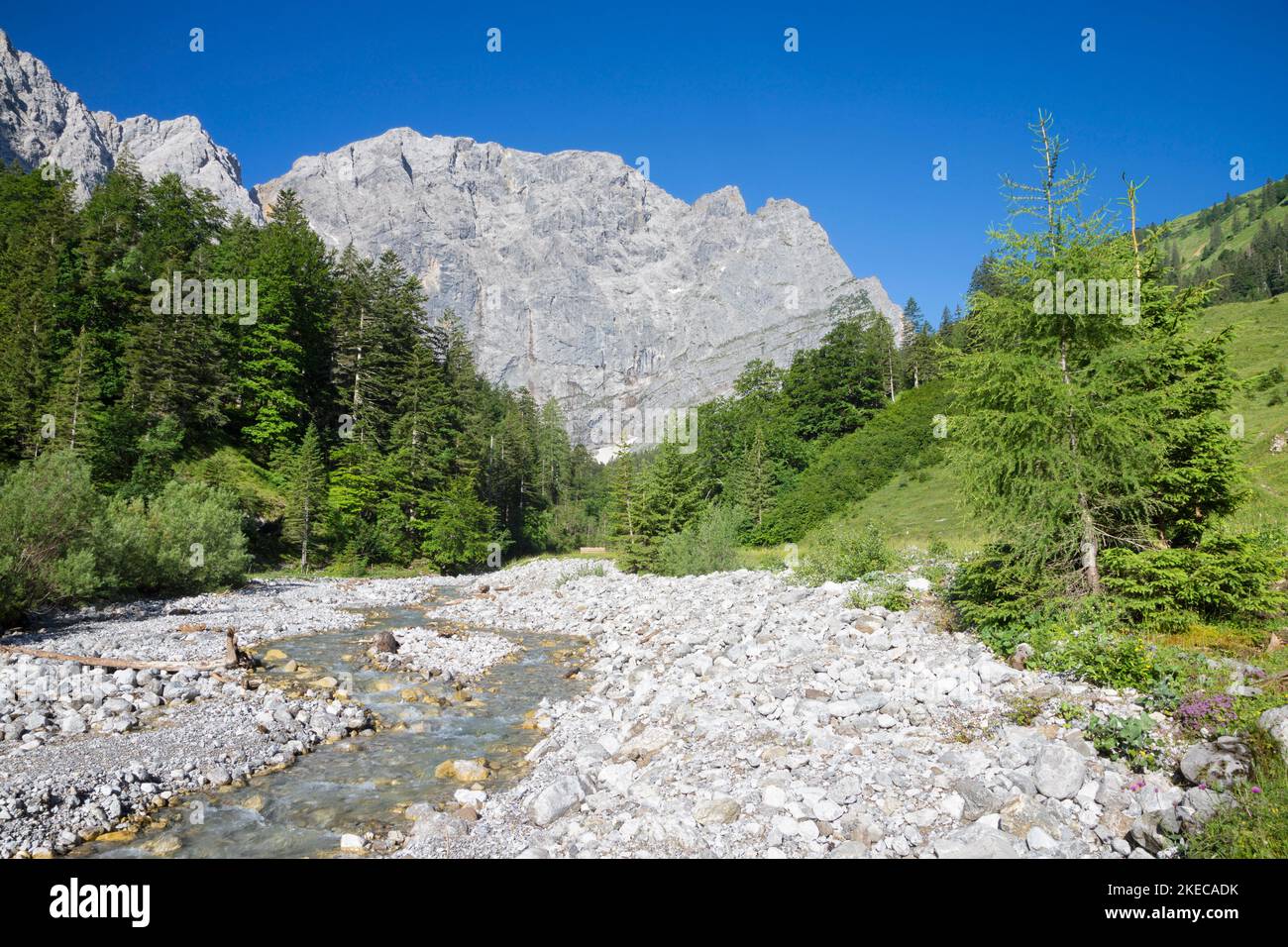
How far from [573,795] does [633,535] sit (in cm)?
2626

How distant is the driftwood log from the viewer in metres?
11.6

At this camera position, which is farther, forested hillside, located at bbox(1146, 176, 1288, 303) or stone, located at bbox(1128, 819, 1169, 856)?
forested hillside, located at bbox(1146, 176, 1288, 303)

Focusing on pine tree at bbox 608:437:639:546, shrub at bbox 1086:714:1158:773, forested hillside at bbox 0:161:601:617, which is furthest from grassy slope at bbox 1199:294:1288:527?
forested hillside at bbox 0:161:601:617

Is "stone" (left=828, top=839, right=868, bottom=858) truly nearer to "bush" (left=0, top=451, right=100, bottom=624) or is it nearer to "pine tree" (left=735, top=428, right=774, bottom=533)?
"bush" (left=0, top=451, right=100, bottom=624)

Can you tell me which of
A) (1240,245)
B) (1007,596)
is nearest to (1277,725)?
(1007,596)

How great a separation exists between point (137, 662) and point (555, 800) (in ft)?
32.5

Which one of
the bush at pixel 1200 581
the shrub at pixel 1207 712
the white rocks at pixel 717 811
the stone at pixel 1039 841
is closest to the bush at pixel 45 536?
the white rocks at pixel 717 811

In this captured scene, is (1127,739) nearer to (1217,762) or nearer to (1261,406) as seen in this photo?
(1217,762)

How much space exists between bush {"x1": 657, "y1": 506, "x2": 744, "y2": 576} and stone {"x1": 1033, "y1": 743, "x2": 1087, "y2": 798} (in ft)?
63.3

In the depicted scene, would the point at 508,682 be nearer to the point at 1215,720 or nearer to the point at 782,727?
the point at 782,727

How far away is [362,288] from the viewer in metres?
46.4

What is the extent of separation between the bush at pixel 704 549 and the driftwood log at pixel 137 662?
16314 mm

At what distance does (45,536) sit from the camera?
16.1m

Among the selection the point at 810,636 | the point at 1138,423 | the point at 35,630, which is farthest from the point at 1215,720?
the point at 35,630
